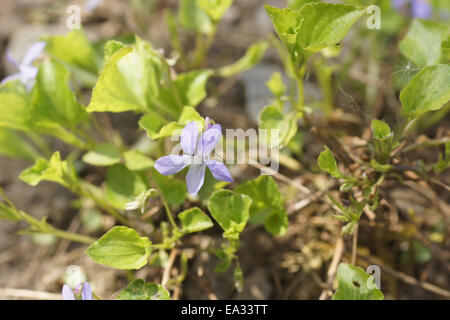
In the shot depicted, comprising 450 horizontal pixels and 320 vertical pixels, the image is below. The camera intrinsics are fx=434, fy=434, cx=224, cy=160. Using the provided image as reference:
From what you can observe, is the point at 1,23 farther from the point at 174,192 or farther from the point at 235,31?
the point at 174,192

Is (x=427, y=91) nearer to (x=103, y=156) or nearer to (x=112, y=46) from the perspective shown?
(x=112, y=46)

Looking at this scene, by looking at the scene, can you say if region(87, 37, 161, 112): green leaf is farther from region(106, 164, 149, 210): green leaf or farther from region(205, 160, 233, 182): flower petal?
region(205, 160, 233, 182): flower petal

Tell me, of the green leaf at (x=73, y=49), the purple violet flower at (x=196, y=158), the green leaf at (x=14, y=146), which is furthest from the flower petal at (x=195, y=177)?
the green leaf at (x=14, y=146)

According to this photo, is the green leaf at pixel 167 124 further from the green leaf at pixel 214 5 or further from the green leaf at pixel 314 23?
the green leaf at pixel 214 5

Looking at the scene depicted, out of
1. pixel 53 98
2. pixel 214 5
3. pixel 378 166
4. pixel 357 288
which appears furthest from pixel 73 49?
pixel 357 288

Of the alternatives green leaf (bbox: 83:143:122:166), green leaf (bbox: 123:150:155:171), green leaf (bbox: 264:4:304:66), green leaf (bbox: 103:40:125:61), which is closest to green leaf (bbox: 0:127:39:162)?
green leaf (bbox: 83:143:122:166)
